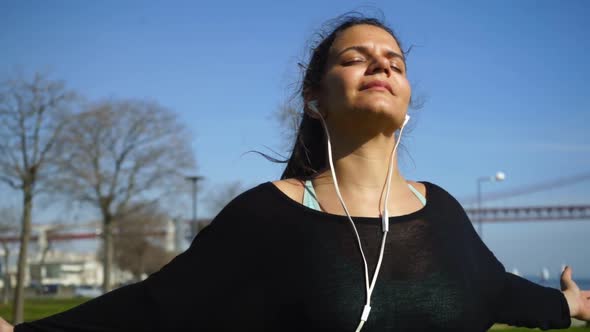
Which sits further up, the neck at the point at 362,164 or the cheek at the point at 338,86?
the cheek at the point at 338,86

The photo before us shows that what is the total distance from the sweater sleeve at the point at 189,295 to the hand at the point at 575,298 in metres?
A: 1.35

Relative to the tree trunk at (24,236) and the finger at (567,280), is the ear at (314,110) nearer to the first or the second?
the finger at (567,280)

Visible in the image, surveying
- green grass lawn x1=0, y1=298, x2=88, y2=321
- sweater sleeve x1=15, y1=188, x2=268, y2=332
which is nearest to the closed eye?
sweater sleeve x1=15, y1=188, x2=268, y2=332

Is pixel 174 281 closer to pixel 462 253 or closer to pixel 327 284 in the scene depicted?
pixel 327 284

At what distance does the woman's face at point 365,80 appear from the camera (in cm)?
205

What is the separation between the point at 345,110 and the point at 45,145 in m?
18.9

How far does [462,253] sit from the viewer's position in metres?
2.05

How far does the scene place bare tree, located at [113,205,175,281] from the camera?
1385 inches

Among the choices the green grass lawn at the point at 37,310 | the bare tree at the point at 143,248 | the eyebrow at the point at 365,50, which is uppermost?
the eyebrow at the point at 365,50

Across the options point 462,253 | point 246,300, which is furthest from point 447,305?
point 246,300

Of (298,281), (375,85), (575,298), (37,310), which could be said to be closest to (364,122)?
(375,85)

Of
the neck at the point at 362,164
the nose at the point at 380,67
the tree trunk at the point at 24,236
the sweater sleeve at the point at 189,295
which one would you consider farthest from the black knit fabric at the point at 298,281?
the tree trunk at the point at 24,236

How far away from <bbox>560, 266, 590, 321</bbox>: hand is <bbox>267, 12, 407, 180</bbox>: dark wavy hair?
1.12m

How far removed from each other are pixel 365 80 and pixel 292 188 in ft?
1.31
